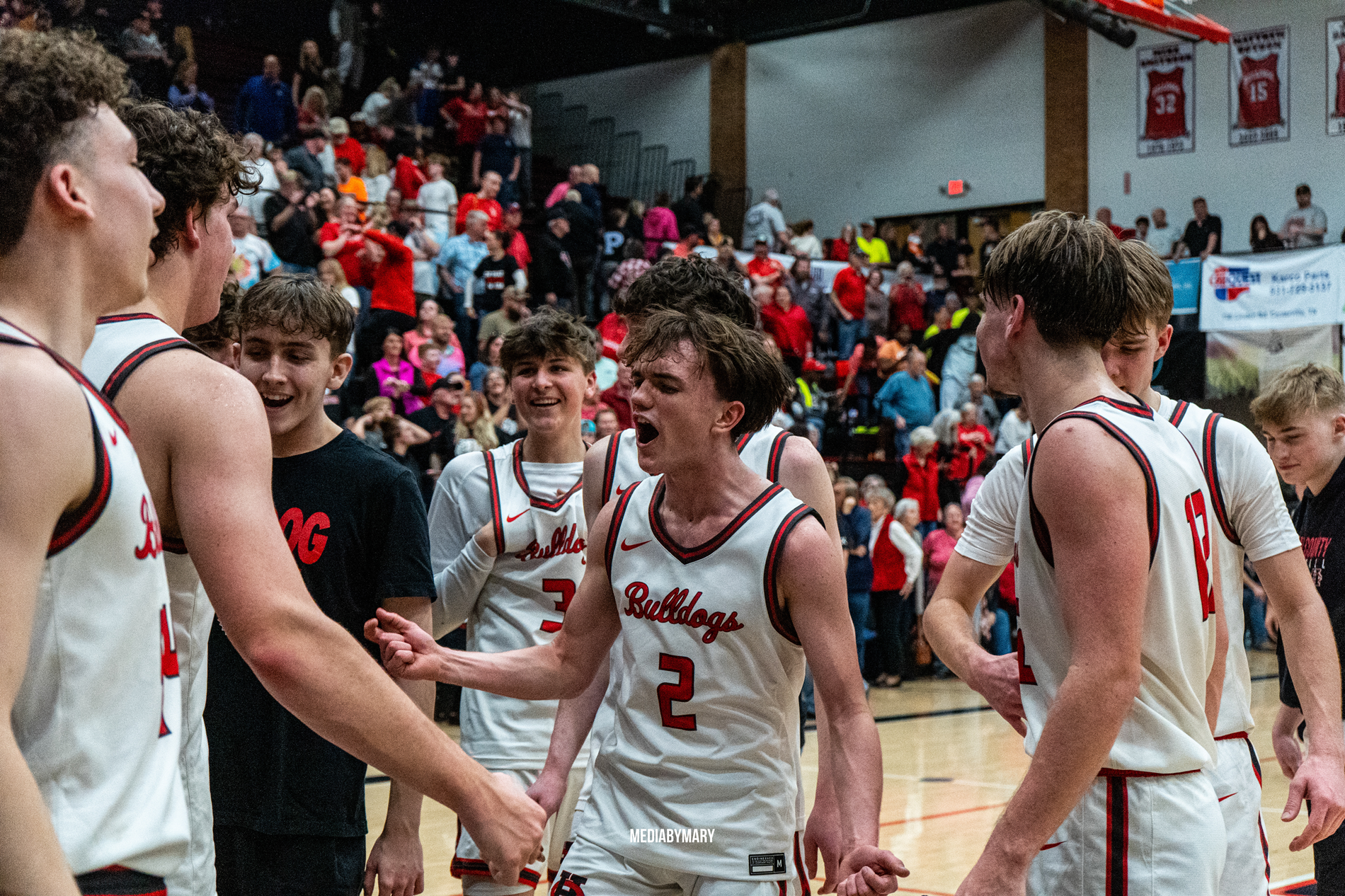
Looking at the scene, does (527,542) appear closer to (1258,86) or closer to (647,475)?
(647,475)

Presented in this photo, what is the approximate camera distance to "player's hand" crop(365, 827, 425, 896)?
10.8 ft

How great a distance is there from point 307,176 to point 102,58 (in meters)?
12.4

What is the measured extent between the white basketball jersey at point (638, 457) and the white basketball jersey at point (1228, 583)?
0.93m

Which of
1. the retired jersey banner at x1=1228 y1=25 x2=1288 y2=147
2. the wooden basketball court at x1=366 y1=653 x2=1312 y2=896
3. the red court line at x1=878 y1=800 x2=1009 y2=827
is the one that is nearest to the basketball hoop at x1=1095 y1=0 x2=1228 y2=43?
the retired jersey banner at x1=1228 y1=25 x2=1288 y2=147

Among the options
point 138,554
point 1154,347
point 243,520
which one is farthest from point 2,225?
point 1154,347

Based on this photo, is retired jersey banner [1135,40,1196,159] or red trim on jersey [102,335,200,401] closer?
red trim on jersey [102,335,200,401]

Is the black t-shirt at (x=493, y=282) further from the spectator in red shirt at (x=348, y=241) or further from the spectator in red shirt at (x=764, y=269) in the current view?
the spectator in red shirt at (x=764, y=269)

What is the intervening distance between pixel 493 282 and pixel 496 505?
961cm

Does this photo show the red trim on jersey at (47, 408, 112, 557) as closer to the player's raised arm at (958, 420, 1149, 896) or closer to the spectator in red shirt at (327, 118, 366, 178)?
the player's raised arm at (958, 420, 1149, 896)

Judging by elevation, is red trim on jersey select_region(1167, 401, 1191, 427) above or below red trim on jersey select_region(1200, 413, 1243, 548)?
above

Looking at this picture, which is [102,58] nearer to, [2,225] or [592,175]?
[2,225]

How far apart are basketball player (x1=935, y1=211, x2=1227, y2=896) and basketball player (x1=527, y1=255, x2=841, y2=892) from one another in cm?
46

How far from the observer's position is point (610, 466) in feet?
11.6

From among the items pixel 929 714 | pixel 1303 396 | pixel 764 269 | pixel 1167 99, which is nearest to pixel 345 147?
pixel 764 269
